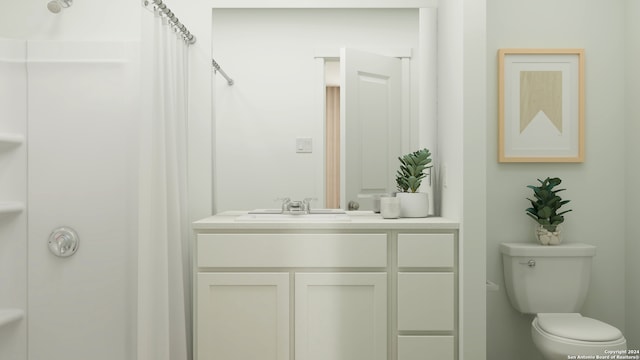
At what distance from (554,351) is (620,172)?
1139mm

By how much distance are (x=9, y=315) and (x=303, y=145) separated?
1.59 meters

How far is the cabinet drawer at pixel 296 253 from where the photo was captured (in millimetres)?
1992

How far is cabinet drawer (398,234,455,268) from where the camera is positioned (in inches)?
78.6

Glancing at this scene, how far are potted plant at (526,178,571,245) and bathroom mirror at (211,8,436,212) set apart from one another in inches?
27.1

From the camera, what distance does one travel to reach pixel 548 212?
7.95 feet

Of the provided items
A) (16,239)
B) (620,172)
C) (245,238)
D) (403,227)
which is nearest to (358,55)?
(403,227)

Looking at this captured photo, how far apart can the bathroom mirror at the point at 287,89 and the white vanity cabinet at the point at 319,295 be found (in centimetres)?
46

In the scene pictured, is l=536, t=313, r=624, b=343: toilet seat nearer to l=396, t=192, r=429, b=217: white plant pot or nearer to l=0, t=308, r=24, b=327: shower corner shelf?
l=396, t=192, r=429, b=217: white plant pot

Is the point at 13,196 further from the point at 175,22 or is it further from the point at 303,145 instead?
the point at 303,145

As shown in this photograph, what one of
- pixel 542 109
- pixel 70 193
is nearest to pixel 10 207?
pixel 70 193

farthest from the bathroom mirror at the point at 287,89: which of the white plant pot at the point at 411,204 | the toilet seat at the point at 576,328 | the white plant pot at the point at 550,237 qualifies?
the toilet seat at the point at 576,328

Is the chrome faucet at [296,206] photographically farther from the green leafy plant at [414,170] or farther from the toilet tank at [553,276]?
the toilet tank at [553,276]

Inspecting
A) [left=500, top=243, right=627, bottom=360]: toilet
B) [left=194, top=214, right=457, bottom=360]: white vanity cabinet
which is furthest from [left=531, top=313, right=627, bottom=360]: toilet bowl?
[left=194, top=214, right=457, bottom=360]: white vanity cabinet

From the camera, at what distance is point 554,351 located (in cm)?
200
